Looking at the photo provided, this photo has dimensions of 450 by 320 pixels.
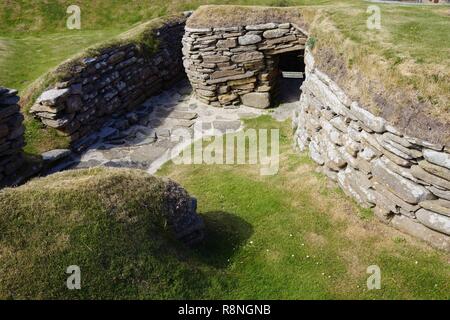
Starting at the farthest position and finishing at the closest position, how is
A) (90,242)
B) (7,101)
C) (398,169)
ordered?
(7,101)
(398,169)
(90,242)

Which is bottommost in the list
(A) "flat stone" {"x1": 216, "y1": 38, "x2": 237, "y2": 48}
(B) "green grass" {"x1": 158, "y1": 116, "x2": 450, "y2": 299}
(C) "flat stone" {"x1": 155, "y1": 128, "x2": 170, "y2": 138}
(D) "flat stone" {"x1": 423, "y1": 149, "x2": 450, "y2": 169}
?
(B) "green grass" {"x1": 158, "y1": 116, "x2": 450, "y2": 299}

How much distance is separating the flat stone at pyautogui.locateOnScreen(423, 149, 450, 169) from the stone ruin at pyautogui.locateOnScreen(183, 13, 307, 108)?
9762mm

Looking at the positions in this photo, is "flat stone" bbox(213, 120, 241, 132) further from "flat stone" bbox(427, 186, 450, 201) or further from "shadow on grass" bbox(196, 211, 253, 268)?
"flat stone" bbox(427, 186, 450, 201)

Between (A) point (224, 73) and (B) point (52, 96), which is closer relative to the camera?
(B) point (52, 96)

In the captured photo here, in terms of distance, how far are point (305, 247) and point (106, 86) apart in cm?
1198

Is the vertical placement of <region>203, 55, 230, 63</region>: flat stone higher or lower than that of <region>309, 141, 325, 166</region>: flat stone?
higher

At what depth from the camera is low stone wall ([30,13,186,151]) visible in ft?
48.8

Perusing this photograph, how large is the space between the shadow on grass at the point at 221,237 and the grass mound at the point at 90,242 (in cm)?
70

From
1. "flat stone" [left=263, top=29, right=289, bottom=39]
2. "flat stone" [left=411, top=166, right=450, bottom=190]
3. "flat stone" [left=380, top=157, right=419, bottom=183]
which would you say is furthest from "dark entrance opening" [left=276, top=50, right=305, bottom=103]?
"flat stone" [left=411, top=166, right=450, bottom=190]

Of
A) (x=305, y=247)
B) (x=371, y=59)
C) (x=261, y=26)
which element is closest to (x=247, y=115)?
(x=261, y=26)

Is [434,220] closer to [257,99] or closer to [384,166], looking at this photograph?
[384,166]

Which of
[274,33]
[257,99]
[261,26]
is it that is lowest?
[257,99]

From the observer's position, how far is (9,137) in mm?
12195

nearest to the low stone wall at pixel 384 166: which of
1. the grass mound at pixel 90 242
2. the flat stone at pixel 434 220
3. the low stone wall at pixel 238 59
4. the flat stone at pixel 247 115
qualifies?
the flat stone at pixel 434 220
